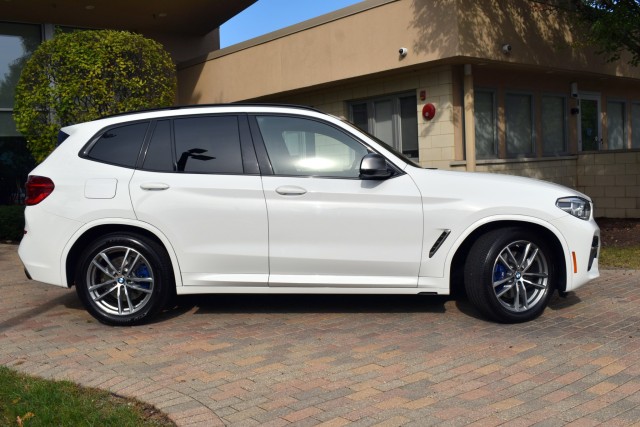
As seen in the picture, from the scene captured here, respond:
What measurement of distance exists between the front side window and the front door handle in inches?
5.9

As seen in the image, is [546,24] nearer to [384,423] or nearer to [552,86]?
[552,86]

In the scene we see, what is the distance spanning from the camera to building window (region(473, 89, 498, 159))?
13195 mm

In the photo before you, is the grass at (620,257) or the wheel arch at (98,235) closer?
the wheel arch at (98,235)

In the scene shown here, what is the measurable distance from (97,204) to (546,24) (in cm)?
1036

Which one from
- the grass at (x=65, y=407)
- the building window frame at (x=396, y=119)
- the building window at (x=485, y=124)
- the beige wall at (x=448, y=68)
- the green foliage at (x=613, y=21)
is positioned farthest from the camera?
the building window frame at (x=396, y=119)

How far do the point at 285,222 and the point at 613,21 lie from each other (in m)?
7.07

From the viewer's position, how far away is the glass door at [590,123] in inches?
613

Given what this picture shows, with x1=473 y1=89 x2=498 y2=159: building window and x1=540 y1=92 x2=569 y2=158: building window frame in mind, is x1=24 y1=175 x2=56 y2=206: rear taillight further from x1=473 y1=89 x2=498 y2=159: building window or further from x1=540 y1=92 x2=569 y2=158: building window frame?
x1=540 y1=92 x2=569 y2=158: building window frame

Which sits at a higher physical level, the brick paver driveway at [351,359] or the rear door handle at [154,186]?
the rear door handle at [154,186]

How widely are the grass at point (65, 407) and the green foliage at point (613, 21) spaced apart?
8.85m

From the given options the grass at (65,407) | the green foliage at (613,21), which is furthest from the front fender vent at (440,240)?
the green foliage at (613,21)

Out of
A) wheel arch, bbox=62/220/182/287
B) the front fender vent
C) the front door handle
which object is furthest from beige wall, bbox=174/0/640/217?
wheel arch, bbox=62/220/182/287

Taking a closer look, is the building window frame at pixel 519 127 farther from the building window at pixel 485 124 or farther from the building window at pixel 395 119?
the building window at pixel 395 119

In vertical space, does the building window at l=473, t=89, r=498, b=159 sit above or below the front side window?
above
